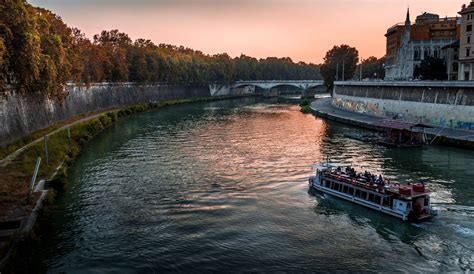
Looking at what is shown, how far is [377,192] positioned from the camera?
2394 cm

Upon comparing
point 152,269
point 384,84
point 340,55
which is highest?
point 340,55

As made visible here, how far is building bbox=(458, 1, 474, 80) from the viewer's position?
64062 mm

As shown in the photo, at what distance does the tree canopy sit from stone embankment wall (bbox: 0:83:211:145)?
5.34 ft

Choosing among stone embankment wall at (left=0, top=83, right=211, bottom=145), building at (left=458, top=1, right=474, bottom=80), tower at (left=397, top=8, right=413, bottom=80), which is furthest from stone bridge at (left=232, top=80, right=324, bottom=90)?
building at (left=458, top=1, right=474, bottom=80)

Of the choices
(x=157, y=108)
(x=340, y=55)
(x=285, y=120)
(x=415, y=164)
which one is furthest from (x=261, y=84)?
(x=415, y=164)

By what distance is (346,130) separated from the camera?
5650cm

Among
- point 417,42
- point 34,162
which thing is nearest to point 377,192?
point 34,162

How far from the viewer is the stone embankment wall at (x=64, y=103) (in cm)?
3584

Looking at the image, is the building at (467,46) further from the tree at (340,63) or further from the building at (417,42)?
the tree at (340,63)

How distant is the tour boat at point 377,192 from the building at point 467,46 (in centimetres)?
4680

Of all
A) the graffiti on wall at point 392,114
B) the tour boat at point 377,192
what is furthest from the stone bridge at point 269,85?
the tour boat at point 377,192

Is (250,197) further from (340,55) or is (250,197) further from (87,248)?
(340,55)

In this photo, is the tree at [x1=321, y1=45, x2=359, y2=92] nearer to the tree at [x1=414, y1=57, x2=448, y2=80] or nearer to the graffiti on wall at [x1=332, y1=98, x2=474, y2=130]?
the graffiti on wall at [x1=332, y1=98, x2=474, y2=130]

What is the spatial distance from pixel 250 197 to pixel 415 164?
16445mm
